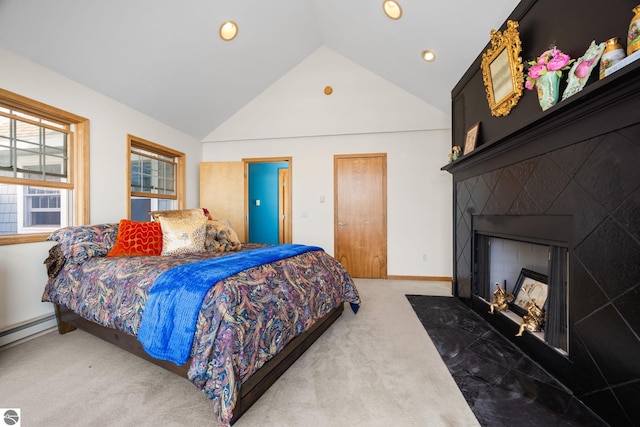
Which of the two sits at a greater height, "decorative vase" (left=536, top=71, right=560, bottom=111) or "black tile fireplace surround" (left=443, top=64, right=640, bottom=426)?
"decorative vase" (left=536, top=71, right=560, bottom=111)

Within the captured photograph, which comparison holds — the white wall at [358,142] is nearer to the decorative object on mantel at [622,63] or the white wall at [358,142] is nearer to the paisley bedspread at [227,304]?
the paisley bedspread at [227,304]

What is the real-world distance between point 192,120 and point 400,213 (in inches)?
138

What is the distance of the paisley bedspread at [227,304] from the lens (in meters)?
1.25

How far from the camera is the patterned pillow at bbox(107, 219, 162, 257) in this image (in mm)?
2268

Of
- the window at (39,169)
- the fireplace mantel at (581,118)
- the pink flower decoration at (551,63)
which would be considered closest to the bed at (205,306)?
the window at (39,169)

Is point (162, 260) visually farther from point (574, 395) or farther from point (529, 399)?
point (574, 395)

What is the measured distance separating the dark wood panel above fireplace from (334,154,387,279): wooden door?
2.32 metres

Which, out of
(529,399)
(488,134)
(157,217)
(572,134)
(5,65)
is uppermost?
(5,65)

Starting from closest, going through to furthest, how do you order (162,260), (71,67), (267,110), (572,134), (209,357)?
(209,357)
(572,134)
(162,260)
(71,67)
(267,110)

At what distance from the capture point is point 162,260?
1.97 m

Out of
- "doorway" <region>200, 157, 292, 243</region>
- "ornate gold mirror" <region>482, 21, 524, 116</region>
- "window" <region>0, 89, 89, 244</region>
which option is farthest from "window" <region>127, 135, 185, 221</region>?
"ornate gold mirror" <region>482, 21, 524, 116</region>

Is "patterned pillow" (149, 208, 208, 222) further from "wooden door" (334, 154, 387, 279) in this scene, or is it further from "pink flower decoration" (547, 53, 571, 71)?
"pink flower decoration" (547, 53, 571, 71)

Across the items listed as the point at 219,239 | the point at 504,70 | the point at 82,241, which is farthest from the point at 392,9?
the point at 82,241

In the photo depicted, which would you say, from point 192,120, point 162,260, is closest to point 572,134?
point 162,260
